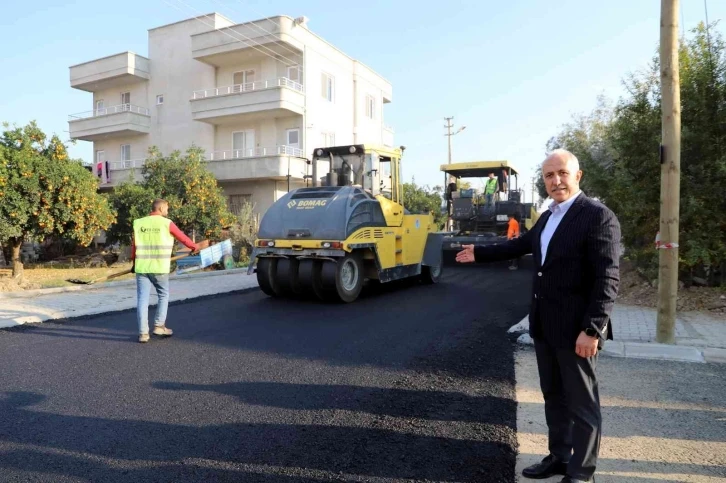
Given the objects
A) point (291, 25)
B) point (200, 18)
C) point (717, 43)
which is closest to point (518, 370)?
point (717, 43)

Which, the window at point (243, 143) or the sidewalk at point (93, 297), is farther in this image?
the window at point (243, 143)

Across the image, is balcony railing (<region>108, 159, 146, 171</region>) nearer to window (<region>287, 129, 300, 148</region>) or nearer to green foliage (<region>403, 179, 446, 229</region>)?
window (<region>287, 129, 300, 148</region>)

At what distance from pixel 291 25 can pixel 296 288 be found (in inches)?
693

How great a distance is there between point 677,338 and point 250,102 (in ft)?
68.3

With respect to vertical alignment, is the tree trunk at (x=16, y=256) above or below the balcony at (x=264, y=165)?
below

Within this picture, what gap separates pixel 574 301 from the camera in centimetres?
286

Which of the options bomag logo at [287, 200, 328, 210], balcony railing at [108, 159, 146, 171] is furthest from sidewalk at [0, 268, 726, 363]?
balcony railing at [108, 159, 146, 171]

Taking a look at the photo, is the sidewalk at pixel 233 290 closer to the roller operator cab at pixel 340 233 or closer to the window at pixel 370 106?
the roller operator cab at pixel 340 233

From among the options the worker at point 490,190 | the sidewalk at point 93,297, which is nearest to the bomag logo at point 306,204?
the sidewalk at point 93,297

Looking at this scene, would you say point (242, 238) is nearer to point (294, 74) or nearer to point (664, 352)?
point (294, 74)

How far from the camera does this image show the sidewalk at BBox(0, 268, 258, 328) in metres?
7.88

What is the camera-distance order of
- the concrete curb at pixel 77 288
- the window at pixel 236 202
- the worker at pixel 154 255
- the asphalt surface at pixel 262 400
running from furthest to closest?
the window at pixel 236 202, the concrete curb at pixel 77 288, the worker at pixel 154 255, the asphalt surface at pixel 262 400

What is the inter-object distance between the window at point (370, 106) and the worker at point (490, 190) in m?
14.5

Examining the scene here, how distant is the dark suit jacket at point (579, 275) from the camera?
273 centimetres
